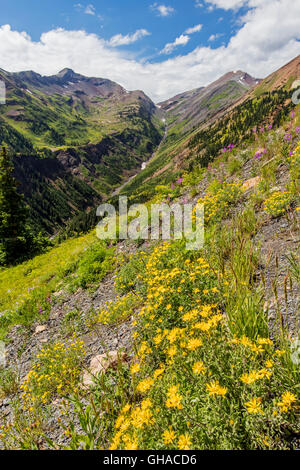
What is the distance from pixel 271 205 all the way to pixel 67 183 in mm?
166387

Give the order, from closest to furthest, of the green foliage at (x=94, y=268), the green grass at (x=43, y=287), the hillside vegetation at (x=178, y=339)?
the hillside vegetation at (x=178, y=339)
the green grass at (x=43, y=287)
the green foliage at (x=94, y=268)

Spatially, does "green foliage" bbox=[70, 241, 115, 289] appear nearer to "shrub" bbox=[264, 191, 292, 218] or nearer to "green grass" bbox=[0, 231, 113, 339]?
"green grass" bbox=[0, 231, 113, 339]

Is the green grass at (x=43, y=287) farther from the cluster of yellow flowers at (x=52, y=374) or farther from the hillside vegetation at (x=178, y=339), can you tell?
Answer: the cluster of yellow flowers at (x=52, y=374)

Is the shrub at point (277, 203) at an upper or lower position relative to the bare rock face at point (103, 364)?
upper

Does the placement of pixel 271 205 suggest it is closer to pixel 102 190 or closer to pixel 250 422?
pixel 250 422

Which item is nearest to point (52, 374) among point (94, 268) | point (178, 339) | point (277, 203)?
point (178, 339)

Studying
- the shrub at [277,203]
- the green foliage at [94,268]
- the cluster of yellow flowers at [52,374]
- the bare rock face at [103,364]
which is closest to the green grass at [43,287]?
the green foliage at [94,268]

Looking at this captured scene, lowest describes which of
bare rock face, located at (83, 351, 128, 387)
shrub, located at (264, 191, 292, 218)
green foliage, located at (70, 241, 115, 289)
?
bare rock face, located at (83, 351, 128, 387)

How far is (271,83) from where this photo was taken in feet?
351

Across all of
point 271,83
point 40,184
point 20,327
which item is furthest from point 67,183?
point 20,327

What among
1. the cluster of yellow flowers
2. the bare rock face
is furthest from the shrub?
the cluster of yellow flowers

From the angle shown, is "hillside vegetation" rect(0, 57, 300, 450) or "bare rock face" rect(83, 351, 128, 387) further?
"bare rock face" rect(83, 351, 128, 387)

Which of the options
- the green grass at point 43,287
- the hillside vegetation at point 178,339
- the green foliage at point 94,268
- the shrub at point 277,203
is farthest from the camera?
the green foliage at point 94,268

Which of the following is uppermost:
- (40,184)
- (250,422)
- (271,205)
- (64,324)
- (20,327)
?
(40,184)
